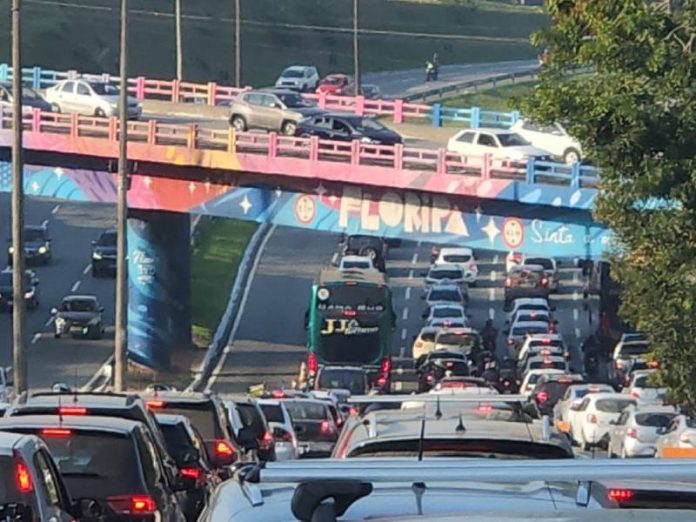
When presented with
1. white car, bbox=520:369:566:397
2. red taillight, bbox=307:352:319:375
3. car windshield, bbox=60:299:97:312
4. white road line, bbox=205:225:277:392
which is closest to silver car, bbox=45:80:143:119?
car windshield, bbox=60:299:97:312

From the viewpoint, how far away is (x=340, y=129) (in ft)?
192

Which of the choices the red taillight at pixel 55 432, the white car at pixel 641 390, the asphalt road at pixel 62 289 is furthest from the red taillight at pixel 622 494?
the asphalt road at pixel 62 289

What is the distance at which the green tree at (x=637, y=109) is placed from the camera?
17938 millimetres

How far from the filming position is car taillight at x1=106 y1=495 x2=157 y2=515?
42.2 ft

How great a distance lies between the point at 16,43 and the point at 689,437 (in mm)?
14555

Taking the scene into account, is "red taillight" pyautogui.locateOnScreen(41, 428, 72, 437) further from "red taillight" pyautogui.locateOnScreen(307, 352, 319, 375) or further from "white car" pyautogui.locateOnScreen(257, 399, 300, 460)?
"red taillight" pyautogui.locateOnScreen(307, 352, 319, 375)

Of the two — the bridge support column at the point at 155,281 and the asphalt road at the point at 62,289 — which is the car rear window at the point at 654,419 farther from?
the bridge support column at the point at 155,281

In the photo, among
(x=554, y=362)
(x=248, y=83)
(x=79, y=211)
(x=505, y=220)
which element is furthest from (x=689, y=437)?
(x=248, y=83)

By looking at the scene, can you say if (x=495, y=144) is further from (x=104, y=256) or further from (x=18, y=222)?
(x=18, y=222)

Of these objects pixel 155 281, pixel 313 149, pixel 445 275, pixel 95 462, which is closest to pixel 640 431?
pixel 313 149

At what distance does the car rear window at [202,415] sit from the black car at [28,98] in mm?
38343

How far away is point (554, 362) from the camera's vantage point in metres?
56.6

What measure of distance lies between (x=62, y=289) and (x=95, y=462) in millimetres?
61642

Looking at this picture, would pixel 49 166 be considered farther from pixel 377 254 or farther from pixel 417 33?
pixel 417 33
